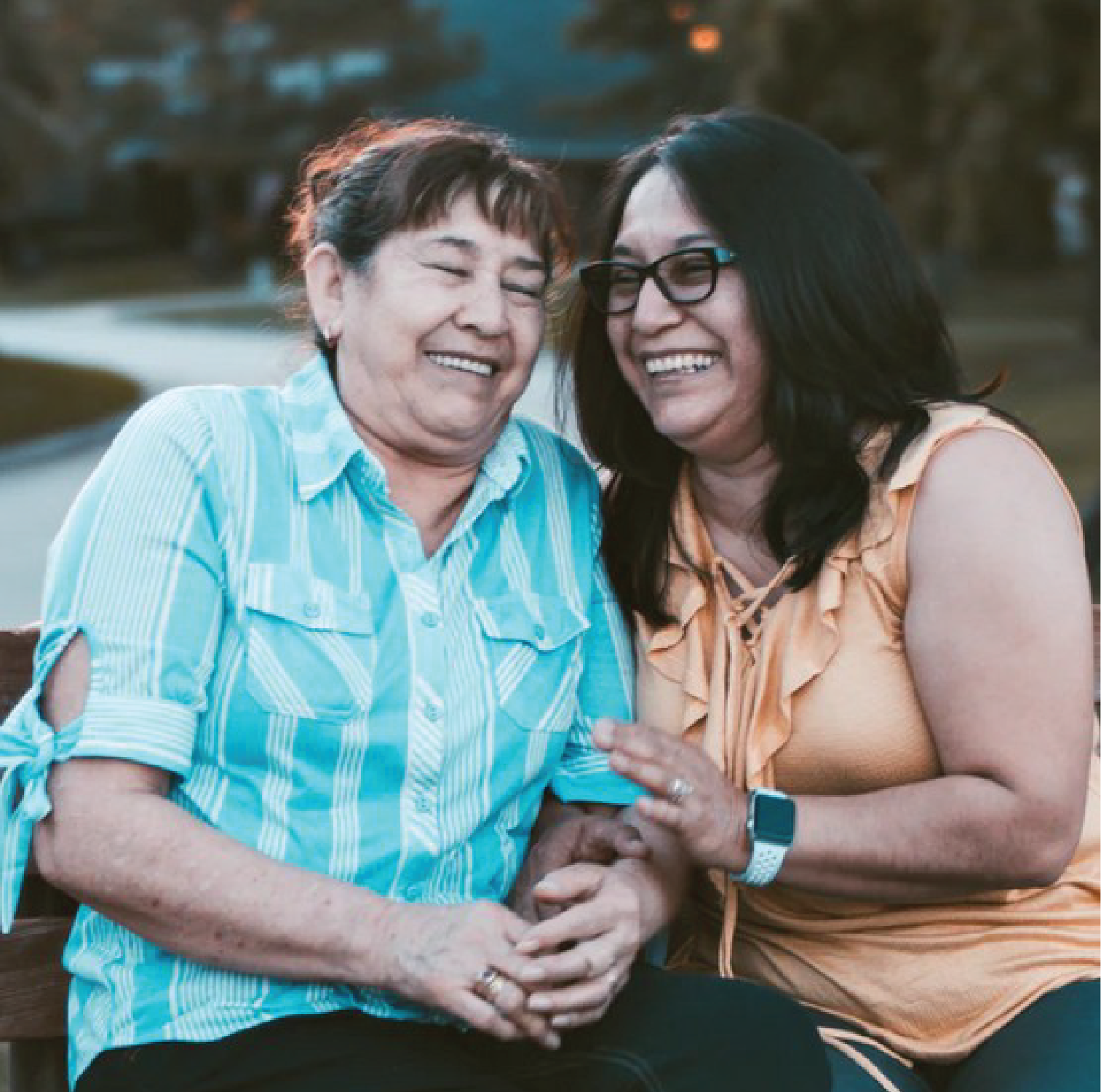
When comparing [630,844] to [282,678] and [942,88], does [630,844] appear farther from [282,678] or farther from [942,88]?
[942,88]

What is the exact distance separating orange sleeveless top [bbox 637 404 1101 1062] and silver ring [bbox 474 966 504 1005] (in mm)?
544

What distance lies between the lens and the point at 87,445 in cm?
1838

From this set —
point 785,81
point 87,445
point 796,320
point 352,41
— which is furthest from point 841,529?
point 352,41

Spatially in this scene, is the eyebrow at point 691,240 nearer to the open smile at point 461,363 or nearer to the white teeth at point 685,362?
the white teeth at point 685,362

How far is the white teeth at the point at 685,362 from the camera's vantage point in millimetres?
2975

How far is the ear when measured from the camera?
2992mm

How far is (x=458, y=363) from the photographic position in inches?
115

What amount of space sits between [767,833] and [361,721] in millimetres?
605

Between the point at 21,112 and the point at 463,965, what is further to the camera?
the point at 21,112

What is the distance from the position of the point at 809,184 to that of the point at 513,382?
0.56 meters

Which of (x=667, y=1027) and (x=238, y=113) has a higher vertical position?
(x=667, y=1027)

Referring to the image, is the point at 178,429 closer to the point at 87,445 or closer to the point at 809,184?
the point at 809,184

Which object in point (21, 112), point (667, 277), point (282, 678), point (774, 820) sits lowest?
point (21, 112)

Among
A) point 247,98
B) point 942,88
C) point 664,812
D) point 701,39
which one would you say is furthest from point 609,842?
point 247,98
